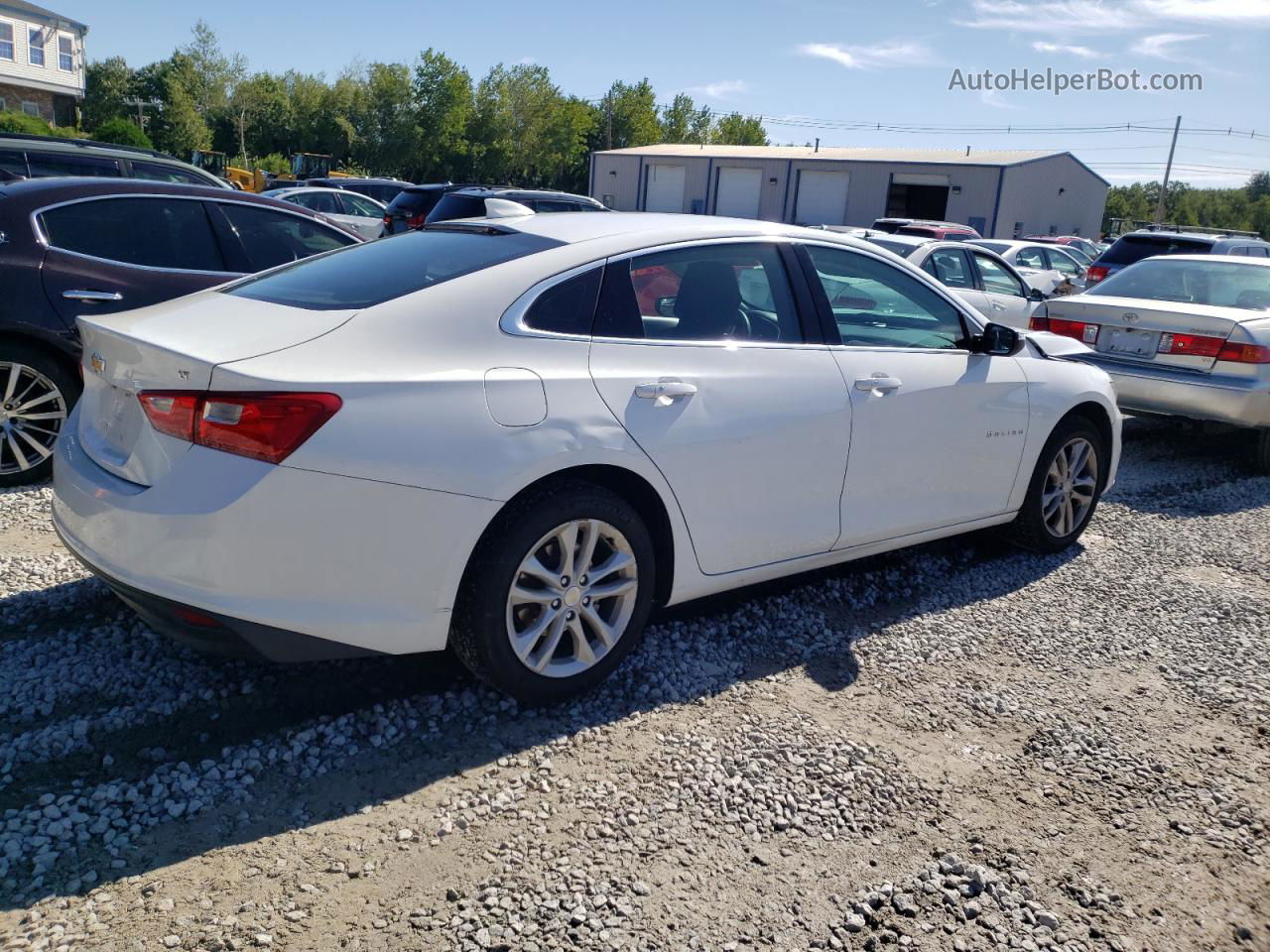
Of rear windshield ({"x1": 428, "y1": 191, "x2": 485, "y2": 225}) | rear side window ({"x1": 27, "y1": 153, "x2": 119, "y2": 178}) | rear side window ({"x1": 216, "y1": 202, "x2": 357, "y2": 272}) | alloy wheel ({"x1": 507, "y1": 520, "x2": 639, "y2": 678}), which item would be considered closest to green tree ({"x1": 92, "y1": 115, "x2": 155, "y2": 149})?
rear windshield ({"x1": 428, "y1": 191, "x2": 485, "y2": 225})

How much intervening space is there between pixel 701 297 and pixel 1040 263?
16.2 m

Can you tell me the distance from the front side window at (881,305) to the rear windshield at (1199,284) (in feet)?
15.3

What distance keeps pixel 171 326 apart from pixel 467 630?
138 centimetres

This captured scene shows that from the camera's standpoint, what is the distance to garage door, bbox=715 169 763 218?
52.6m

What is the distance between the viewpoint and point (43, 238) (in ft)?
18.4

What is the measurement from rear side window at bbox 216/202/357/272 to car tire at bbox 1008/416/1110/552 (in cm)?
434

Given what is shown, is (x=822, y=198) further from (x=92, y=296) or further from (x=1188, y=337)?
(x=92, y=296)

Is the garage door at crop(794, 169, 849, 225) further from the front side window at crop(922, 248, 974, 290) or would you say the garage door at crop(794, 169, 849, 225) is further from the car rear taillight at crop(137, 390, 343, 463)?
the car rear taillight at crop(137, 390, 343, 463)

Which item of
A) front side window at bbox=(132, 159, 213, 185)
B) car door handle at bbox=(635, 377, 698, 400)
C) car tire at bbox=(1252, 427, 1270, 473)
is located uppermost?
front side window at bbox=(132, 159, 213, 185)

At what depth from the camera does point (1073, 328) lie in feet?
27.7

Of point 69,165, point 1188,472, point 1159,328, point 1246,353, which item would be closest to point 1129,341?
point 1159,328

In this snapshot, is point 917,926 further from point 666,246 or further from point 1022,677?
point 666,246

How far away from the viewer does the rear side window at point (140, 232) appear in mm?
5730

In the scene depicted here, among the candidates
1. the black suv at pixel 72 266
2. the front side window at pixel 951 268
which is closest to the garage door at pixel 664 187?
the front side window at pixel 951 268
